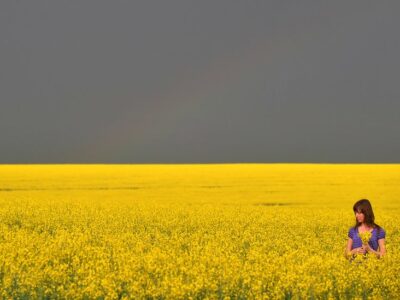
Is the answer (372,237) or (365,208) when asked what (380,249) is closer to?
(372,237)

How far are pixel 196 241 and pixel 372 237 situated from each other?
426 centimetres

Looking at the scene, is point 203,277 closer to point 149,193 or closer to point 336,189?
point 149,193

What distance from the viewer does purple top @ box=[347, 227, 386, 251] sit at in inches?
388

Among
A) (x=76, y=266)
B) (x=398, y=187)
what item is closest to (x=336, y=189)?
(x=398, y=187)

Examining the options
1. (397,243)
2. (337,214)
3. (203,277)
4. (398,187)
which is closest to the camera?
(203,277)

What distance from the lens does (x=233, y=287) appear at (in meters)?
8.67

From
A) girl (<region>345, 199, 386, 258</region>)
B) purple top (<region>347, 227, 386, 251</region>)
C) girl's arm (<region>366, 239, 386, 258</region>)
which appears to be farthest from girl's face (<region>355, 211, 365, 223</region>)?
girl's arm (<region>366, 239, 386, 258</region>)

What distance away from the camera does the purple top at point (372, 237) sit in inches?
388

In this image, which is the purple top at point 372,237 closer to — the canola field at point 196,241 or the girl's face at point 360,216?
the canola field at point 196,241

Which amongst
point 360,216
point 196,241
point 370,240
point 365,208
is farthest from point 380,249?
point 196,241

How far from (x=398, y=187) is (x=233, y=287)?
88.2ft

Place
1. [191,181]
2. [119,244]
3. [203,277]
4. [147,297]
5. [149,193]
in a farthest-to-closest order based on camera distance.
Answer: [191,181] < [149,193] < [119,244] < [203,277] < [147,297]

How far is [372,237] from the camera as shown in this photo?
9.88m

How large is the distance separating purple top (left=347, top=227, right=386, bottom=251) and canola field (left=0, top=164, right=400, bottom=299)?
0.28 m
